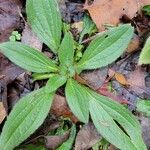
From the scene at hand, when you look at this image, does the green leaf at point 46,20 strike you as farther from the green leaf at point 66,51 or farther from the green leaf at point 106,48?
the green leaf at point 106,48

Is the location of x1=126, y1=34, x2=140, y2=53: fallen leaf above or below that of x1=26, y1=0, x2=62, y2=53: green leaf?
below

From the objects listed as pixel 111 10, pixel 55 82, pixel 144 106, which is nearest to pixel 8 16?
pixel 55 82

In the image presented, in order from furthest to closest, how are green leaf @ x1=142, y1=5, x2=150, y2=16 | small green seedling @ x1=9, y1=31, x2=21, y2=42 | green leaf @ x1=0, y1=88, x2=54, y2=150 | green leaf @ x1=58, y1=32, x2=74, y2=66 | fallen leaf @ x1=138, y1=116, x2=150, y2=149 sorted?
green leaf @ x1=142, y1=5, x2=150, y2=16 < small green seedling @ x1=9, y1=31, x2=21, y2=42 < fallen leaf @ x1=138, y1=116, x2=150, y2=149 < green leaf @ x1=58, y1=32, x2=74, y2=66 < green leaf @ x1=0, y1=88, x2=54, y2=150

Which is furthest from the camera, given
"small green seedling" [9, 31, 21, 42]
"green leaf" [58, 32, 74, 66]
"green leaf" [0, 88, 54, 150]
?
"small green seedling" [9, 31, 21, 42]

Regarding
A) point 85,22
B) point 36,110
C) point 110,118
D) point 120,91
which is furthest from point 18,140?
point 85,22

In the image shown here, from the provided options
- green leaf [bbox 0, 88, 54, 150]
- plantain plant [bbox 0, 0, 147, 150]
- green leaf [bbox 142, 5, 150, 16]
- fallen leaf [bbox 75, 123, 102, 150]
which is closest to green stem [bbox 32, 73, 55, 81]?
plantain plant [bbox 0, 0, 147, 150]

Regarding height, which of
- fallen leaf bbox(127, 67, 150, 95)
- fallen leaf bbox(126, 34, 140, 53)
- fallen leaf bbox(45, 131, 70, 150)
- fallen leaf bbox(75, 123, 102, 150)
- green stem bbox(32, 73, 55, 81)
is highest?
green stem bbox(32, 73, 55, 81)

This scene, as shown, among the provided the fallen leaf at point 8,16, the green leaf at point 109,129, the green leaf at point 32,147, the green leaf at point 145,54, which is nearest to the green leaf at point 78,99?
the green leaf at point 109,129

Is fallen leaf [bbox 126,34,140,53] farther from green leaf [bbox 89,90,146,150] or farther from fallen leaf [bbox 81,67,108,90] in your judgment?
green leaf [bbox 89,90,146,150]
